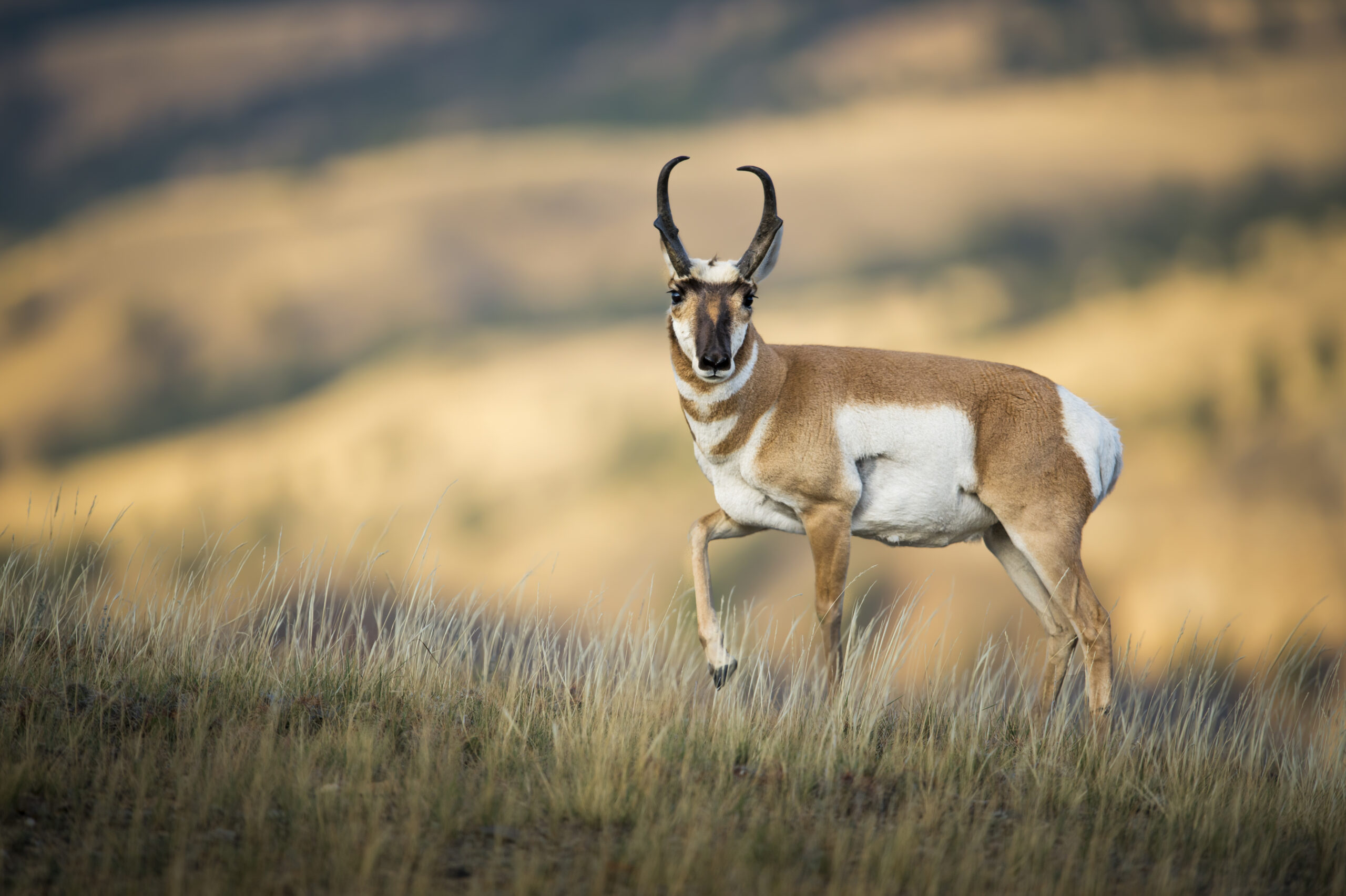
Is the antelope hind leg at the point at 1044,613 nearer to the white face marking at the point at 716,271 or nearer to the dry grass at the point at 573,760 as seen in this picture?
the dry grass at the point at 573,760

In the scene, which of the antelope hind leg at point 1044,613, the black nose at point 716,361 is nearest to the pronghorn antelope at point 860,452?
the antelope hind leg at point 1044,613

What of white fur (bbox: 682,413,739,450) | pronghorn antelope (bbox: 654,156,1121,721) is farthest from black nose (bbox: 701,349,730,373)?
white fur (bbox: 682,413,739,450)

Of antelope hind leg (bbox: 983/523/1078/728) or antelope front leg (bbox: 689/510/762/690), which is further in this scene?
antelope hind leg (bbox: 983/523/1078/728)

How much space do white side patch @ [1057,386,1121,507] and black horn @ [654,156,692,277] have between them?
9.79 ft

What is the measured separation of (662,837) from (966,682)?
11.0ft

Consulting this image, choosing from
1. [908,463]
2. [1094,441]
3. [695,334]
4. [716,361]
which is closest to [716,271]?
[695,334]

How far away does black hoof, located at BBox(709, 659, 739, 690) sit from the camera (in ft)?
23.3

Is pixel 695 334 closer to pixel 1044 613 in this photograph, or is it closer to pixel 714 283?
pixel 714 283

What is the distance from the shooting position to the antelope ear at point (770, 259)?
734cm

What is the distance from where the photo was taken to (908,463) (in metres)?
7.25

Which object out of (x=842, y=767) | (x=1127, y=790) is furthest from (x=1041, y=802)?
(x=842, y=767)

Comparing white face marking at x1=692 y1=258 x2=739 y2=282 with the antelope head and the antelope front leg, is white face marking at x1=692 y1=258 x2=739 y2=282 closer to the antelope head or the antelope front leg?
the antelope head

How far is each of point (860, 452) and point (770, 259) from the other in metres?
1.54

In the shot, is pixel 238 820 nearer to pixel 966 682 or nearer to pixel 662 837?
pixel 662 837
